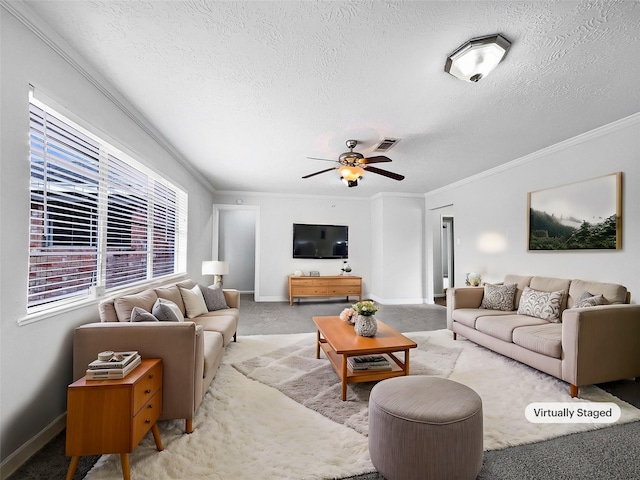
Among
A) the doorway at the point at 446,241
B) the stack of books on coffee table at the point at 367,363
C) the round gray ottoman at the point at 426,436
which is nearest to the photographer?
the round gray ottoman at the point at 426,436

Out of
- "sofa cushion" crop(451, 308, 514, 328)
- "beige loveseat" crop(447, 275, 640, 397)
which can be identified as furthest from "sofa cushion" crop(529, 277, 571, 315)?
"sofa cushion" crop(451, 308, 514, 328)

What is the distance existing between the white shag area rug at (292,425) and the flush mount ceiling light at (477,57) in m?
2.38

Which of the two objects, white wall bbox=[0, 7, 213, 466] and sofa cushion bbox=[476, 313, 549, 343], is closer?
white wall bbox=[0, 7, 213, 466]

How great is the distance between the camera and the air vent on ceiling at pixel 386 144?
3264mm

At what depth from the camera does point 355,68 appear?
6.77 ft

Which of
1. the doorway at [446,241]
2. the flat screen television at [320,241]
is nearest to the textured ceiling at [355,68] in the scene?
the flat screen television at [320,241]

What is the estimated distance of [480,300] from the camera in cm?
399

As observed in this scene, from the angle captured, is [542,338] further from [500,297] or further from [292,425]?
[292,425]

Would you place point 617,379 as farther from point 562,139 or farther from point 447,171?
point 447,171

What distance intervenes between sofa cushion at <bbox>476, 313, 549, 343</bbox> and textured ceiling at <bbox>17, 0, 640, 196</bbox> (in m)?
2.03

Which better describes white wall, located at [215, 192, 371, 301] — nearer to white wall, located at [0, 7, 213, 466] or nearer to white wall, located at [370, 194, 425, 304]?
white wall, located at [370, 194, 425, 304]

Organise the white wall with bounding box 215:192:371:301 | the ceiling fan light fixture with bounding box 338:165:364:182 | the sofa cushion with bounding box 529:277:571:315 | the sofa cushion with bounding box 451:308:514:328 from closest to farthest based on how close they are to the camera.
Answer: the sofa cushion with bounding box 529:277:571:315
the ceiling fan light fixture with bounding box 338:165:364:182
the sofa cushion with bounding box 451:308:514:328
the white wall with bounding box 215:192:371:301

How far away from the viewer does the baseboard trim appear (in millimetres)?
1514

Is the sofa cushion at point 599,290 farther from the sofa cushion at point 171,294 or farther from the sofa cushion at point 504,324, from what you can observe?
the sofa cushion at point 171,294
